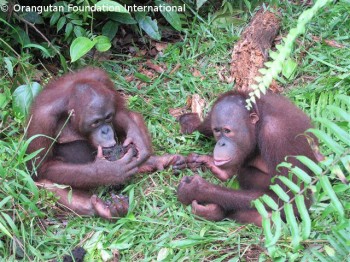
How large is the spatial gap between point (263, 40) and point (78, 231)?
219cm

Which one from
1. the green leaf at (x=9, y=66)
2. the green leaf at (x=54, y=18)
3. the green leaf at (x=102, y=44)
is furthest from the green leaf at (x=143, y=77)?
the green leaf at (x=9, y=66)

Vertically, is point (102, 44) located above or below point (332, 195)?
below

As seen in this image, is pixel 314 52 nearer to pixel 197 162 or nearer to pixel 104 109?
pixel 197 162

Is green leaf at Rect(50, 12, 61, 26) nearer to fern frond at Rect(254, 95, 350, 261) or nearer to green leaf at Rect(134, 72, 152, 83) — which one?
green leaf at Rect(134, 72, 152, 83)

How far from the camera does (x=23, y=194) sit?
3775 millimetres

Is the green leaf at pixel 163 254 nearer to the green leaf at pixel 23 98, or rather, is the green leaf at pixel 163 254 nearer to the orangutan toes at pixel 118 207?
the orangutan toes at pixel 118 207

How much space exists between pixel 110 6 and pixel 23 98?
3.00ft

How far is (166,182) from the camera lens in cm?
428

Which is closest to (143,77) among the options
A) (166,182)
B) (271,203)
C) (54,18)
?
(54,18)

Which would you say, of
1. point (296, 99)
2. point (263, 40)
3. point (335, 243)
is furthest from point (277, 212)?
point (263, 40)

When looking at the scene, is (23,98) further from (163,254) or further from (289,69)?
(289,69)

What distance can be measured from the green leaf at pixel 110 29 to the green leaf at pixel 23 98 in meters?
0.87

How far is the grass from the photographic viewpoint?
3578 mm

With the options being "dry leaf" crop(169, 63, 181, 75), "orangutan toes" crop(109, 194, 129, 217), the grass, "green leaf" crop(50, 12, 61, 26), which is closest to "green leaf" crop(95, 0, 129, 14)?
"green leaf" crop(50, 12, 61, 26)
